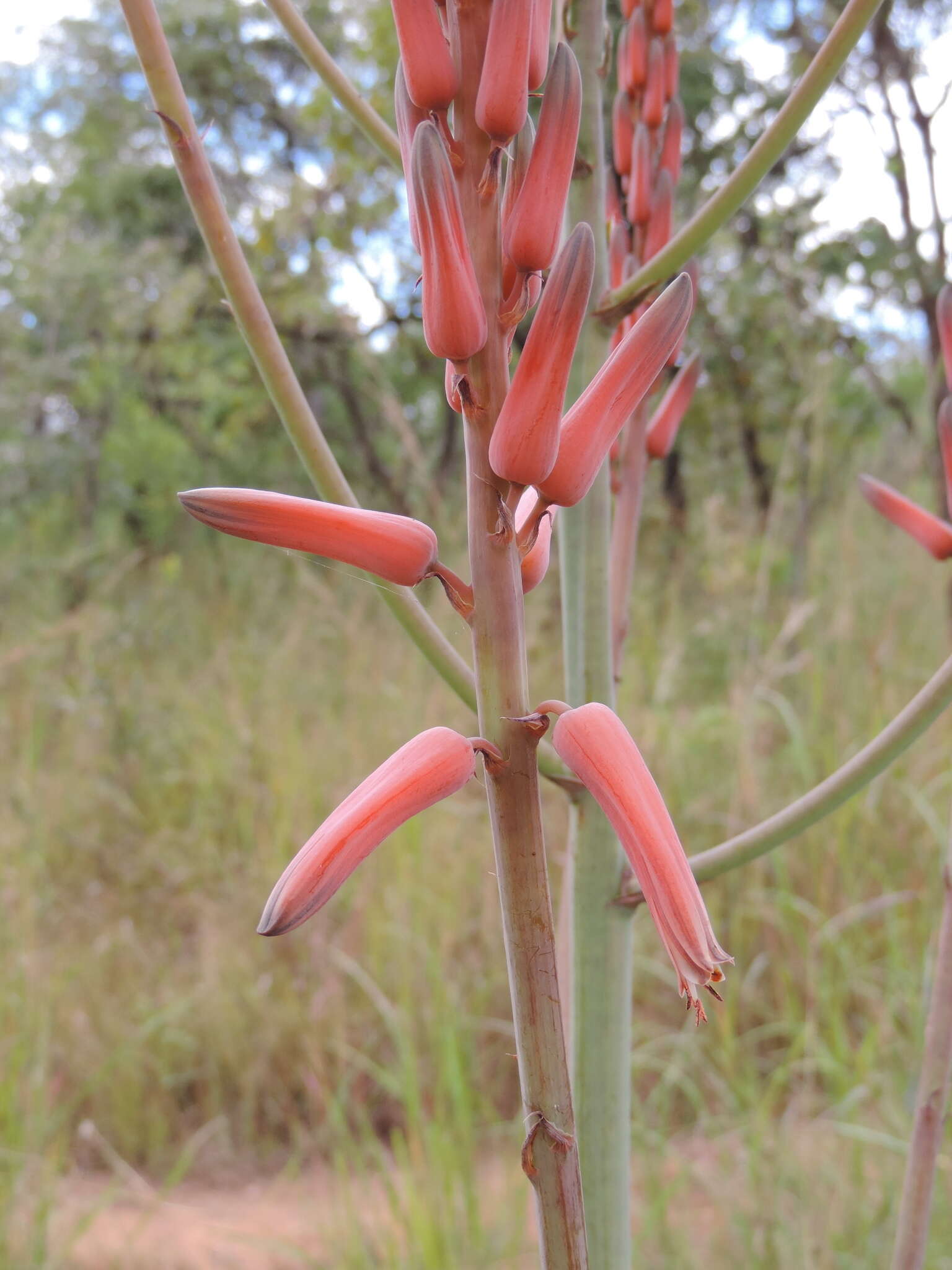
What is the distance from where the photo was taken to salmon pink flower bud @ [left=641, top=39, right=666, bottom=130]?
3.11 feet

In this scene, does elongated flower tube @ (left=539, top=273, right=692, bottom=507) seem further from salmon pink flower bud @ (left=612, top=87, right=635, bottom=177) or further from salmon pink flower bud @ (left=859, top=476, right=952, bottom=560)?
salmon pink flower bud @ (left=612, top=87, right=635, bottom=177)

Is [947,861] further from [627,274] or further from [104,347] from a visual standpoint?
[104,347]

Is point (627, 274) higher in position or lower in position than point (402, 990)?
higher

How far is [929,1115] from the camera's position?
678 millimetres

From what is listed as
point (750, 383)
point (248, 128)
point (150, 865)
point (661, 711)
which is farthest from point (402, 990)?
point (248, 128)

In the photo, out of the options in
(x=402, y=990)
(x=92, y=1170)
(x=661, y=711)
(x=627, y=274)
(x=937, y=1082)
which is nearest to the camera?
(x=937, y=1082)

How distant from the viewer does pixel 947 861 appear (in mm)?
720

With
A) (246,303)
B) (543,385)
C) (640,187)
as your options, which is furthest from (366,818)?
(640,187)

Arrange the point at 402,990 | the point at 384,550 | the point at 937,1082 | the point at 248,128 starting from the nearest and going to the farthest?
the point at 384,550, the point at 937,1082, the point at 402,990, the point at 248,128

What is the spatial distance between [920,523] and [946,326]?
14cm

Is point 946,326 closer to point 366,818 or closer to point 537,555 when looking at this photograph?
point 537,555

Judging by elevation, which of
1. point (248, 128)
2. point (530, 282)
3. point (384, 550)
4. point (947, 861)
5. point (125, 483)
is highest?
point (248, 128)

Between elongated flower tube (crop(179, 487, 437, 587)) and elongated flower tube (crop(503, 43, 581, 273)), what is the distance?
0.13 metres

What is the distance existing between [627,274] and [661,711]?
2619 mm
